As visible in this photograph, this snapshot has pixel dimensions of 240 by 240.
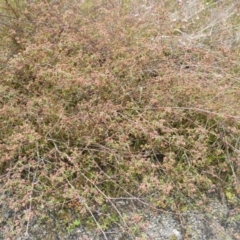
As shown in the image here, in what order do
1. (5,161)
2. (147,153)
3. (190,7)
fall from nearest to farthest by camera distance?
(5,161), (147,153), (190,7)

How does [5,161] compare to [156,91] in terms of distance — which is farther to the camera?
[156,91]

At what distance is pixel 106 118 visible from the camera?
7.20 ft

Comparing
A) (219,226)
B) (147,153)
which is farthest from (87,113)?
(219,226)

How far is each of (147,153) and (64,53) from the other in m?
0.91

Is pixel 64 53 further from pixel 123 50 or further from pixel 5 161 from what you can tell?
pixel 5 161

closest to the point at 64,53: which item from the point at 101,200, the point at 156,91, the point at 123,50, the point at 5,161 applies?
the point at 123,50

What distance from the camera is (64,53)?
2.53m

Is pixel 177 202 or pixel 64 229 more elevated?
pixel 64 229

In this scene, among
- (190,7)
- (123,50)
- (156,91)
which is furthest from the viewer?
(190,7)

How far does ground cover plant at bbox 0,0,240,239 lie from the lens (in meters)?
2.01

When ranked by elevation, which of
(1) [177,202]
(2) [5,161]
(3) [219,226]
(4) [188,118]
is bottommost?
(3) [219,226]

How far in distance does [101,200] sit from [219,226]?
687mm

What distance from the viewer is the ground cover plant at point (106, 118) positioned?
79.0 inches

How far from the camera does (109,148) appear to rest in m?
2.14
